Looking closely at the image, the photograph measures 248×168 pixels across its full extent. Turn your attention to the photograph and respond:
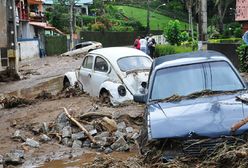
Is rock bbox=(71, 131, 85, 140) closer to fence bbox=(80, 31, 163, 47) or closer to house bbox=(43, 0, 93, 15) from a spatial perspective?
fence bbox=(80, 31, 163, 47)

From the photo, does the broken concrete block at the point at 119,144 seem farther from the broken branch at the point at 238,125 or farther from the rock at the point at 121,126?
the broken branch at the point at 238,125

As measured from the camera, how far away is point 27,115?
42.7 ft

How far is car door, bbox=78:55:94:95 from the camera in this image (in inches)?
580

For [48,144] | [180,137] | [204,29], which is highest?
[204,29]

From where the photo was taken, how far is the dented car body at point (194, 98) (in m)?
5.84

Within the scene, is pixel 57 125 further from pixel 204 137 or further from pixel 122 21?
pixel 122 21

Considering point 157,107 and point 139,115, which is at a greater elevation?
point 157,107

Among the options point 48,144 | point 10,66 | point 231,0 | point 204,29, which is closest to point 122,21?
point 231,0

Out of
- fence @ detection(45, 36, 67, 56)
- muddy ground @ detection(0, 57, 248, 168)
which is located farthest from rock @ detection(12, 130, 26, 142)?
fence @ detection(45, 36, 67, 56)

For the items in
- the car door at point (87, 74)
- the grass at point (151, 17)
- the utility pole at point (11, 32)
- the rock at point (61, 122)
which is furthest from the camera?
the grass at point (151, 17)

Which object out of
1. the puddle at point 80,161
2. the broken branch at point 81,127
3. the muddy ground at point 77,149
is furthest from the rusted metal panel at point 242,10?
the puddle at point 80,161

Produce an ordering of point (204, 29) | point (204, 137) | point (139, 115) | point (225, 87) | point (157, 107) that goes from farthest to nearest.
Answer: point (204, 29) < point (139, 115) < point (225, 87) < point (157, 107) < point (204, 137)

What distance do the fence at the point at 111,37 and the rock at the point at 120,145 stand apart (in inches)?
2160

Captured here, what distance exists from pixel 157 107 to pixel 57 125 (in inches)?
181
